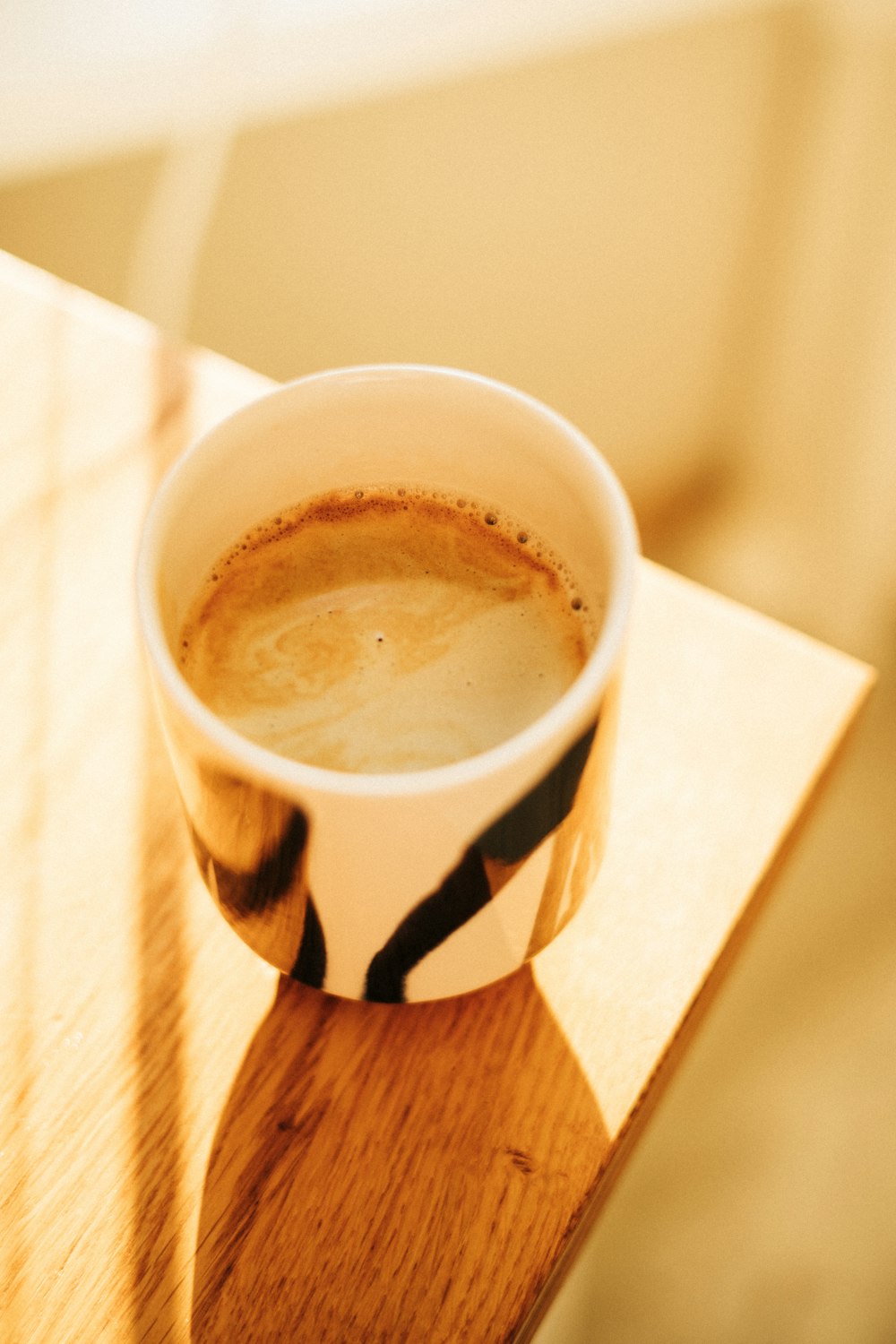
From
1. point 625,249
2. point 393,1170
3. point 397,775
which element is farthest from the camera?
point 625,249

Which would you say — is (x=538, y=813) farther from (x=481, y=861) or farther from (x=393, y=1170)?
(x=393, y=1170)

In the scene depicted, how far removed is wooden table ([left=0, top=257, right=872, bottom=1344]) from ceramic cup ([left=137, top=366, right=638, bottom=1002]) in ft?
0.23

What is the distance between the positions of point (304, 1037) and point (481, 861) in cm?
18

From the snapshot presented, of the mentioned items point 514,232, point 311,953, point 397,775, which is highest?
point 397,775

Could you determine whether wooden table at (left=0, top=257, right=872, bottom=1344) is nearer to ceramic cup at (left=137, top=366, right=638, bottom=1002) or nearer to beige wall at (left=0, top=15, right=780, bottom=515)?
ceramic cup at (left=137, top=366, right=638, bottom=1002)

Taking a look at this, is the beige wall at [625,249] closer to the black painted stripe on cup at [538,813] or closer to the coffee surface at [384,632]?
the coffee surface at [384,632]

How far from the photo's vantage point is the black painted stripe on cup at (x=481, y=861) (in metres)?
0.32

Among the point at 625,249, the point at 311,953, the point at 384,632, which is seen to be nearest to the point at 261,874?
the point at 311,953

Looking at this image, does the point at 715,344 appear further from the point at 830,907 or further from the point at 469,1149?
the point at 469,1149

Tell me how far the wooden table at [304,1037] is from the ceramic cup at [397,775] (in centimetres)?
7

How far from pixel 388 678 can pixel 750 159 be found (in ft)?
5.99

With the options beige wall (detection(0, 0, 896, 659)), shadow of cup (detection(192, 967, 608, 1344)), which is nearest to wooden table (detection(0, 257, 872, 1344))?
shadow of cup (detection(192, 967, 608, 1344))

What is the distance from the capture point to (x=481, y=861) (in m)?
0.33

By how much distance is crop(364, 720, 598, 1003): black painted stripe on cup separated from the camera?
321 mm
